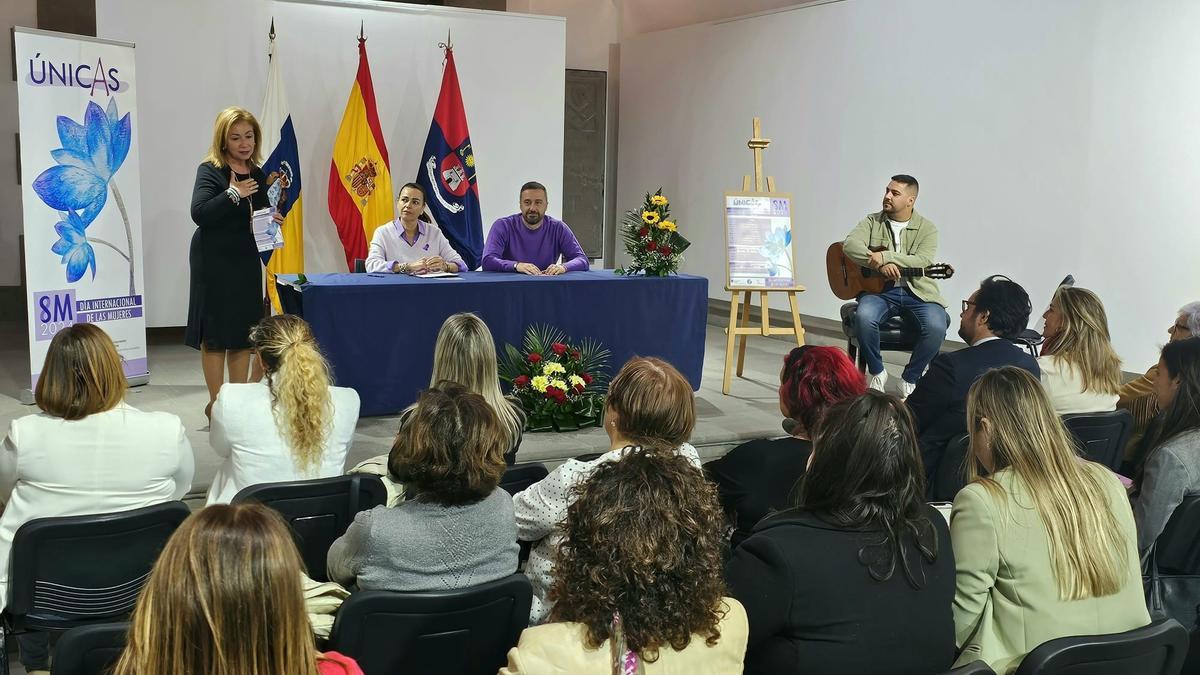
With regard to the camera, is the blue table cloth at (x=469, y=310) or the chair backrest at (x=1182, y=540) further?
the blue table cloth at (x=469, y=310)

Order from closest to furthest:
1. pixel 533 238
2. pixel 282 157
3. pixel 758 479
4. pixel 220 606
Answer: pixel 220 606 → pixel 758 479 → pixel 533 238 → pixel 282 157

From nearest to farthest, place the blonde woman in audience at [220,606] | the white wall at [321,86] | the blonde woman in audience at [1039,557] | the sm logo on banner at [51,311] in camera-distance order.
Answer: the blonde woman in audience at [220,606] → the blonde woman in audience at [1039,557] → the sm logo on banner at [51,311] → the white wall at [321,86]

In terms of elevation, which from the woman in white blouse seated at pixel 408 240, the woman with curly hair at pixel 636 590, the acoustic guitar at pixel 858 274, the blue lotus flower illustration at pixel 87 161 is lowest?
the woman with curly hair at pixel 636 590

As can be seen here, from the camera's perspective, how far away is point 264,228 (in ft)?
15.8

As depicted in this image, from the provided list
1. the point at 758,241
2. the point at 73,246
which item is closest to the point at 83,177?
the point at 73,246

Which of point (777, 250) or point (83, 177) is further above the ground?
point (83, 177)

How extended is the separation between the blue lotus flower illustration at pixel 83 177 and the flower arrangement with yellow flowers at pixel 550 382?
2.28 m

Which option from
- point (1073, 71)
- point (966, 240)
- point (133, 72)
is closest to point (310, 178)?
point (133, 72)

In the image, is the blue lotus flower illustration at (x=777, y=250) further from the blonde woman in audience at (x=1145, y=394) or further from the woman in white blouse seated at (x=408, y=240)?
the blonde woman in audience at (x=1145, y=394)

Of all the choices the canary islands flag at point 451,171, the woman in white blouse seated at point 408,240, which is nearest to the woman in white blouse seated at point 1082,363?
the woman in white blouse seated at point 408,240

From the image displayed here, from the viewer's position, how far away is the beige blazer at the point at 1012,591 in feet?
6.75

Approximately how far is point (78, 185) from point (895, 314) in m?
4.57

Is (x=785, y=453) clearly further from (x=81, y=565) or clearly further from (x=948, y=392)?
(x=81, y=565)

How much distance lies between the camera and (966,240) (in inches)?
290
